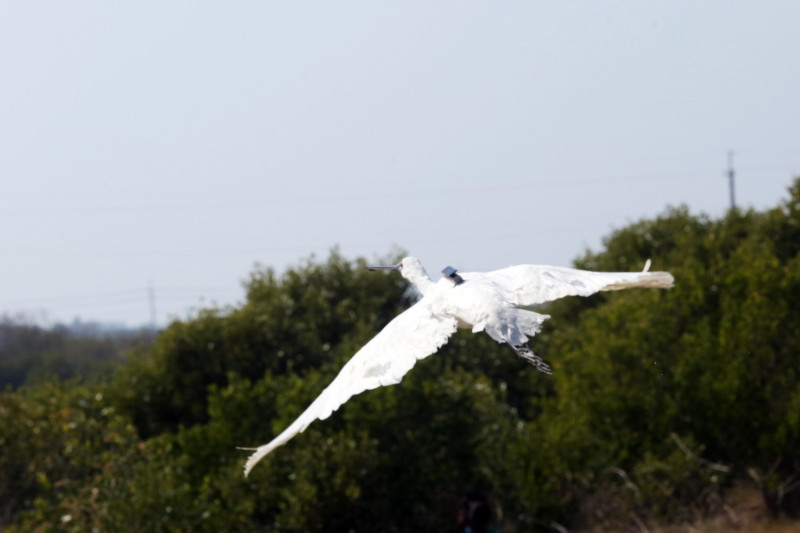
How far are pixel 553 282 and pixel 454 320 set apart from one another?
0.94 meters

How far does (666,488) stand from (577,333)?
25.0 ft

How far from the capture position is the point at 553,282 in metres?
7.86

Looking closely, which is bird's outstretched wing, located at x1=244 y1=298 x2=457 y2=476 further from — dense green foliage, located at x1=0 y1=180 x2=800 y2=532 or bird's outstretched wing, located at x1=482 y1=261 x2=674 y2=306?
dense green foliage, located at x1=0 y1=180 x2=800 y2=532

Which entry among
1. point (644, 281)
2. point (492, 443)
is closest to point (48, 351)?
point (492, 443)

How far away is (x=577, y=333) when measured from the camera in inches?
1152

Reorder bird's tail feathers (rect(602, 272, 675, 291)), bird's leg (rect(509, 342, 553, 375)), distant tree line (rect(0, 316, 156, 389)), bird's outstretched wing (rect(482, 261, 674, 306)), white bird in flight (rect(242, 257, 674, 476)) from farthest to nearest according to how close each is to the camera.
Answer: distant tree line (rect(0, 316, 156, 389)), bird's tail feathers (rect(602, 272, 675, 291)), bird's outstretched wing (rect(482, 261, 674, 306)), white bird in flight (rect(242, 257, 674, 476)), bird's leg (rect(509, 342, 553, 375))

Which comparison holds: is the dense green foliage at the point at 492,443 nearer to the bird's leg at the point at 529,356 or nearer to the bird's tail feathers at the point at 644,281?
the bird's tail feathers at the point at 644,281

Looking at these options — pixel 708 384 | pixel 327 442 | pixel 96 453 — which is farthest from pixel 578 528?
pixel 96 453

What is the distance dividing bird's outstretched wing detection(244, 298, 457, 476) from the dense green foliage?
13930 mm

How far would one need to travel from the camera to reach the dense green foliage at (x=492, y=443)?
857 inches

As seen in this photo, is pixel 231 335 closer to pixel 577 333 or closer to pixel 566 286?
pixel 577 333

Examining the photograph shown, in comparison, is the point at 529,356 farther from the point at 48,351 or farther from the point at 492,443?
the point at 48,351

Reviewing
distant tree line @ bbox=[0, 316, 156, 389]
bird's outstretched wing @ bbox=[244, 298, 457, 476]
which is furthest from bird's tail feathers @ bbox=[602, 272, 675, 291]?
distant tree line @ bbox=[0, 316, 156, 389]

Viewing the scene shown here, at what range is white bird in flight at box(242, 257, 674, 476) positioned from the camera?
686 cm
